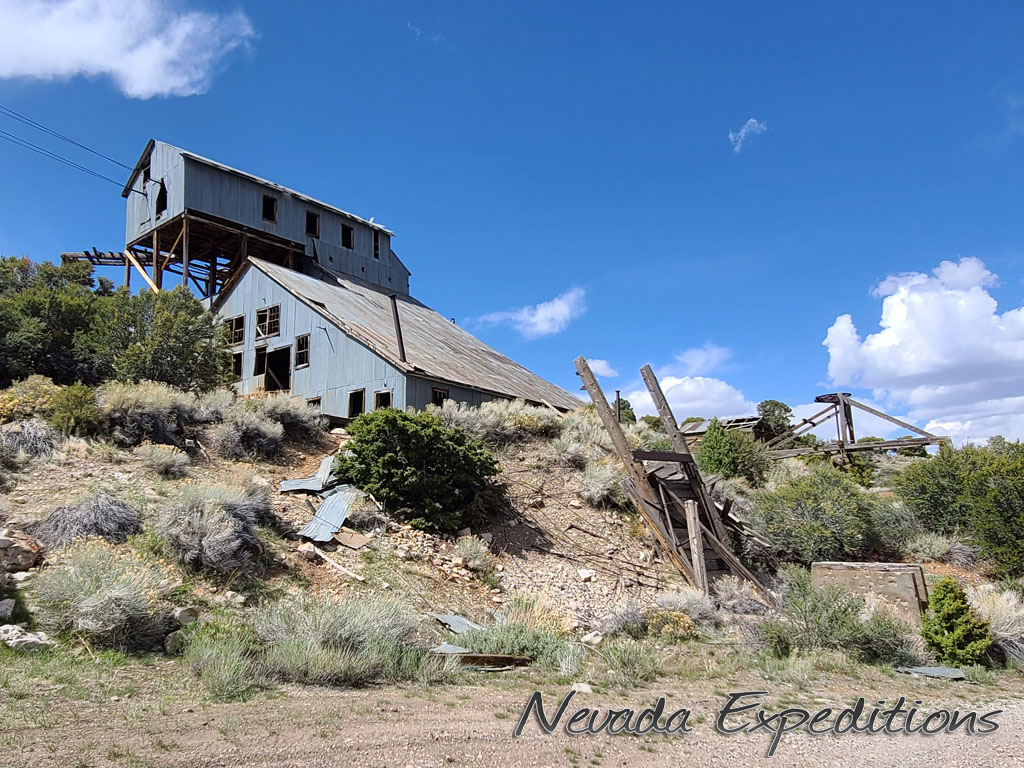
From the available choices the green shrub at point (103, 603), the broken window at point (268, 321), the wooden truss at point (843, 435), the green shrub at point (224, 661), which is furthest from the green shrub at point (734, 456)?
the green shrub at point (103, 603)

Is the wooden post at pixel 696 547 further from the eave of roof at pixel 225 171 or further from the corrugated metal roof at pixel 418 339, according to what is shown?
the eave of roof at pixel 225 171

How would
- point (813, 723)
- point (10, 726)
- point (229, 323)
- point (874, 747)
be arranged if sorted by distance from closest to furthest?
point (10, 726), point (874, 747), point (813, 723), point (229, 323)

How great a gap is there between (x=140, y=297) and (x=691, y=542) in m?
16.9

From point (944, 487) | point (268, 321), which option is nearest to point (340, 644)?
point (944, 487)

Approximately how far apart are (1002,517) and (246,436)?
1654 cm

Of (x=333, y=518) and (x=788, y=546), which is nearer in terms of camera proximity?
(x=333, y=518)

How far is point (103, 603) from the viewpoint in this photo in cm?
693

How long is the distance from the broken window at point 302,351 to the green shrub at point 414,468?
9220mm

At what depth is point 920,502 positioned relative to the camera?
55.4 ft

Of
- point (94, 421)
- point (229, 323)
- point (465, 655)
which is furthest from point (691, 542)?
point (229, 323)

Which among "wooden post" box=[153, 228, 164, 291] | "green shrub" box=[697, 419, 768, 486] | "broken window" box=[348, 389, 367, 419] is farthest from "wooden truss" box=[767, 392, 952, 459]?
"wooden post" box=[153, 228, 164, 291]

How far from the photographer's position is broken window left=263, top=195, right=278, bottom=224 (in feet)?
102

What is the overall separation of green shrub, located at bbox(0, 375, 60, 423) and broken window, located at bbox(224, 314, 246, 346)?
1085cm

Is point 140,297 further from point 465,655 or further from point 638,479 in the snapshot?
point 465,655
